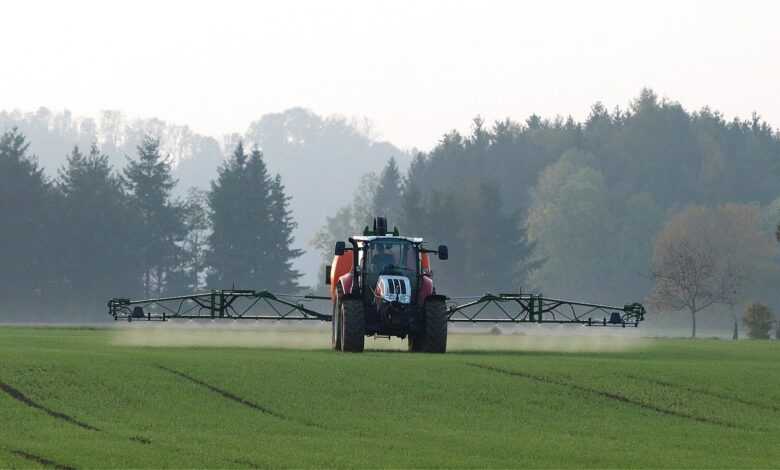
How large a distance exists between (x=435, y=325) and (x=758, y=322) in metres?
41.0

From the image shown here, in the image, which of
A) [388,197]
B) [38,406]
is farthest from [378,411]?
[388,197]

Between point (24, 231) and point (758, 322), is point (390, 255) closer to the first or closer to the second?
point (758, 322)

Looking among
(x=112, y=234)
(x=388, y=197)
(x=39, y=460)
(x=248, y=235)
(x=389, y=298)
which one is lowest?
(x=39, y=460)

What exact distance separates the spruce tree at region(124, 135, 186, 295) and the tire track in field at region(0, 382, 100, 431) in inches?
4071

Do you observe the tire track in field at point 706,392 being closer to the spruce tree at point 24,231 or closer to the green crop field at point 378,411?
the green crop field at point 378,411

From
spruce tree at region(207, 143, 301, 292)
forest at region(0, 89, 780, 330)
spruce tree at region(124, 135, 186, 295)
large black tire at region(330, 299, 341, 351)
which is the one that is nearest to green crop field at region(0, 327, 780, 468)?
large black tire at region(330, 299, 341, 351)

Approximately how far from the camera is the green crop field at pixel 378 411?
2195cm

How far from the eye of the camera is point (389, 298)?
128 ft

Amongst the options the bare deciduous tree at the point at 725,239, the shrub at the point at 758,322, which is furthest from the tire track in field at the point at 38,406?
the bare deciduous tree at the point at 725,239

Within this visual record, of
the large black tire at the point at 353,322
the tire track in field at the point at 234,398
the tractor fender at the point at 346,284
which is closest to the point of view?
the tire track in field at the point at 234,398

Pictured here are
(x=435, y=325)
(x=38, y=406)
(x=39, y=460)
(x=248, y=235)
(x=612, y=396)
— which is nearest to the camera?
(x=39, y=460)

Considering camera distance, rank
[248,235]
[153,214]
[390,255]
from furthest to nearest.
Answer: [248,235]
[153,214]
[390,255]

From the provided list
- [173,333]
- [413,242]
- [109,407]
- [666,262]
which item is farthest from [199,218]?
[109,407]

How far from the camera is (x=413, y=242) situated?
40.9 m
